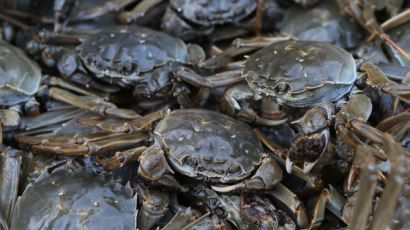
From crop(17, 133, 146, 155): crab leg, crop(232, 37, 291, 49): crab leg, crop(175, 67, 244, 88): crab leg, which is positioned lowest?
crop(17, 133, 146, 155): crab leg

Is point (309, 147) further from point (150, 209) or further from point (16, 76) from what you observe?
point (16, 76)

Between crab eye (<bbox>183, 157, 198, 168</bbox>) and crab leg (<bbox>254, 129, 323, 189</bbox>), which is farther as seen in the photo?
crab leg (<bbox>254, 129, 323, 189</bbox>)

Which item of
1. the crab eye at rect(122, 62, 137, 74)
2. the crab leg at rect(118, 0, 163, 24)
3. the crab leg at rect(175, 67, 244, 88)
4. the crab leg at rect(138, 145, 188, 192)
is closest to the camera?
the crab leg at rect(138, 145, 188, 192)

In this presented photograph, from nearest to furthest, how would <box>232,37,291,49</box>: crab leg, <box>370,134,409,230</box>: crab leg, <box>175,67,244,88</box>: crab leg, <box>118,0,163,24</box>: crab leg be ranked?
<box>370,134,409,230</box>: crab leg, <box>175,67,244,88</box>: crab leg, <box>232,37,291,49</box>: crab leg, <box>118,0,163,24</box>: crab leg

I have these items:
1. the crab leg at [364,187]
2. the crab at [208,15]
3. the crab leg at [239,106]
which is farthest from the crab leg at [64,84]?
the crab leg at [364,187]

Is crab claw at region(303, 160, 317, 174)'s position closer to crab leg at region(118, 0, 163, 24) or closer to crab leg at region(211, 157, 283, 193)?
crab leg at region(211, 157, 283, 193)

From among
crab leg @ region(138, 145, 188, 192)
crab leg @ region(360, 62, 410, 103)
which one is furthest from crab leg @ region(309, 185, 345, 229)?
crab leg @ region(138, 145, 188, 192)
